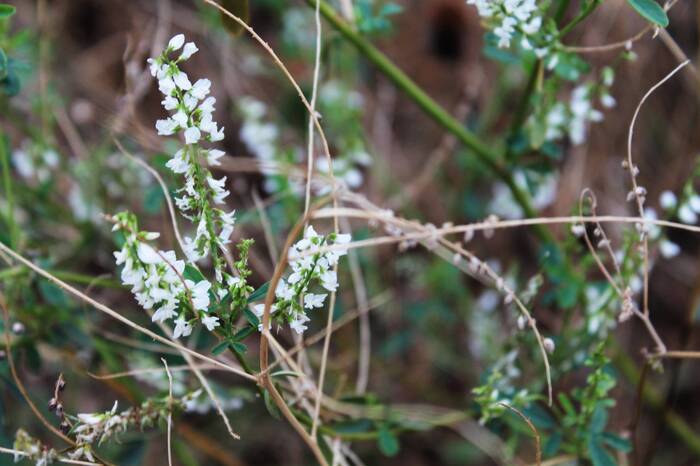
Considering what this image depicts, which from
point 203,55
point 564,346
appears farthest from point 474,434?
point 203,55

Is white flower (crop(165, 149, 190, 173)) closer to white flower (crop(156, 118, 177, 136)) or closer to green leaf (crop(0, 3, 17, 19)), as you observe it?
white flower (crop(156, 118, 177, 136))

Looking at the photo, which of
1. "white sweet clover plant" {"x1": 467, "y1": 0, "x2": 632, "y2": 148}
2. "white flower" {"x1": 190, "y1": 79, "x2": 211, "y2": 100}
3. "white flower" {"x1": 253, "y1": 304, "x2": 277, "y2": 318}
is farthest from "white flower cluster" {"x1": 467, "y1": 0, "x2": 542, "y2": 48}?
"white flower" {"x1": 253, "y1": 304, "x2": 277, "y2": 318}

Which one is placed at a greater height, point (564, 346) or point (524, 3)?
point (524, 3)

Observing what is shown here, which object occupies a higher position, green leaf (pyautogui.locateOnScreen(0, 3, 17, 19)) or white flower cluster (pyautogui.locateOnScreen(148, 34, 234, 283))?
green leaf (pyautogui.locateOnScreen(0, 3, 17, 19))

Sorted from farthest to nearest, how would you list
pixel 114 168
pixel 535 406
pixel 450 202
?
1. pixel 450 202
2. pixel 114 168
3. pixel 535 406

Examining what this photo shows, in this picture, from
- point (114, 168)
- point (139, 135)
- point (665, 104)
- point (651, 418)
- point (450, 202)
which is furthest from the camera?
point (665, 104)

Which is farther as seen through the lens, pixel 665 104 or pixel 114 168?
pixel 665 104

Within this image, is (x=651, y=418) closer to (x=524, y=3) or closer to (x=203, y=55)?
(x=524, y=3)

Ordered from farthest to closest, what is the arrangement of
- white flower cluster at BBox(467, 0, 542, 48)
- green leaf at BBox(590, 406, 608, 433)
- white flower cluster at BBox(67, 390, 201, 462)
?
1. green leaf at BBox(590, 406, 608, 433)
2. white flower cluster at BBox(467, 0, 542, 48)
3. white flower cluster at BBox(67, 390, 201, 462)
